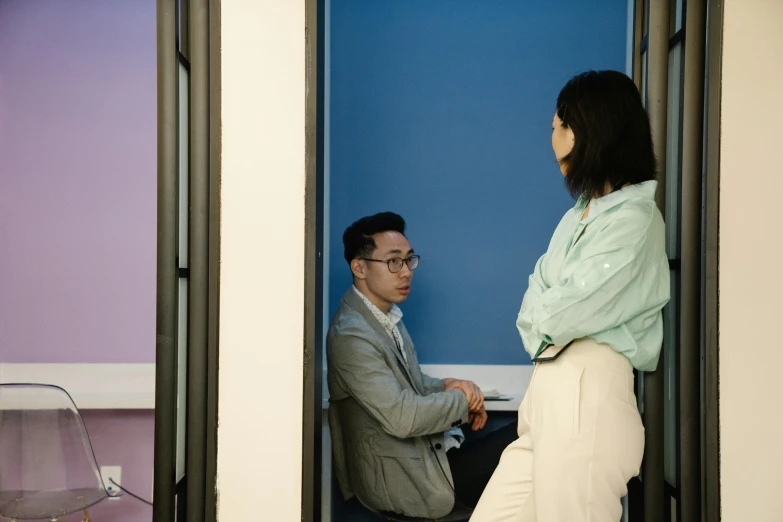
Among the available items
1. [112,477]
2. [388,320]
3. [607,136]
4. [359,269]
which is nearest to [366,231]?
[359,269]

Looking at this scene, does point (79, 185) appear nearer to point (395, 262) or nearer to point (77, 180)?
point (77, 180)

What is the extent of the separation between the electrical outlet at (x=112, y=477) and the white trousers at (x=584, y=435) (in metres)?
2.15

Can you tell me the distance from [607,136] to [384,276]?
4.11 feet

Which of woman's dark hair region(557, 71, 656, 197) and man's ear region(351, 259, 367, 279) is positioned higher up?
woman's dark hair region(557, 71, 656, 197)

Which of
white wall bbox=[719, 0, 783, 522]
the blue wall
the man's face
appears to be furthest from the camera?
the blue wall

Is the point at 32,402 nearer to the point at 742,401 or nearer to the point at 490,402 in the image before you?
Answer: the point at 490,402

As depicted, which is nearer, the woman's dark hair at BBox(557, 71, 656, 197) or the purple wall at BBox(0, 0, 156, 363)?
the woman's dark hair at BBox(557, 71, 656, 197)

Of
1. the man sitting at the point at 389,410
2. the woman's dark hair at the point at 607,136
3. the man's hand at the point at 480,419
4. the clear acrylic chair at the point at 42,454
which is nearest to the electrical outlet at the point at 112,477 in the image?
the clear acrylic chair at the point at 42,454

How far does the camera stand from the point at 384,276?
9.53ft

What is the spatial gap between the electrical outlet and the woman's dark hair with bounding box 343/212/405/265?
1.46 meters

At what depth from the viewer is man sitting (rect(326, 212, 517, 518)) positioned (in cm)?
262

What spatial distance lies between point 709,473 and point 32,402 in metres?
2.25

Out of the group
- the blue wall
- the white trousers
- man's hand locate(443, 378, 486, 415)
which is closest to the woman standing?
the white trousers

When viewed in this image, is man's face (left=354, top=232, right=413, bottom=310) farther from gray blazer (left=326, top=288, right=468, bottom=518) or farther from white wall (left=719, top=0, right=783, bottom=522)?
white wall (left=719, top=0, right=783, bottom=522)
